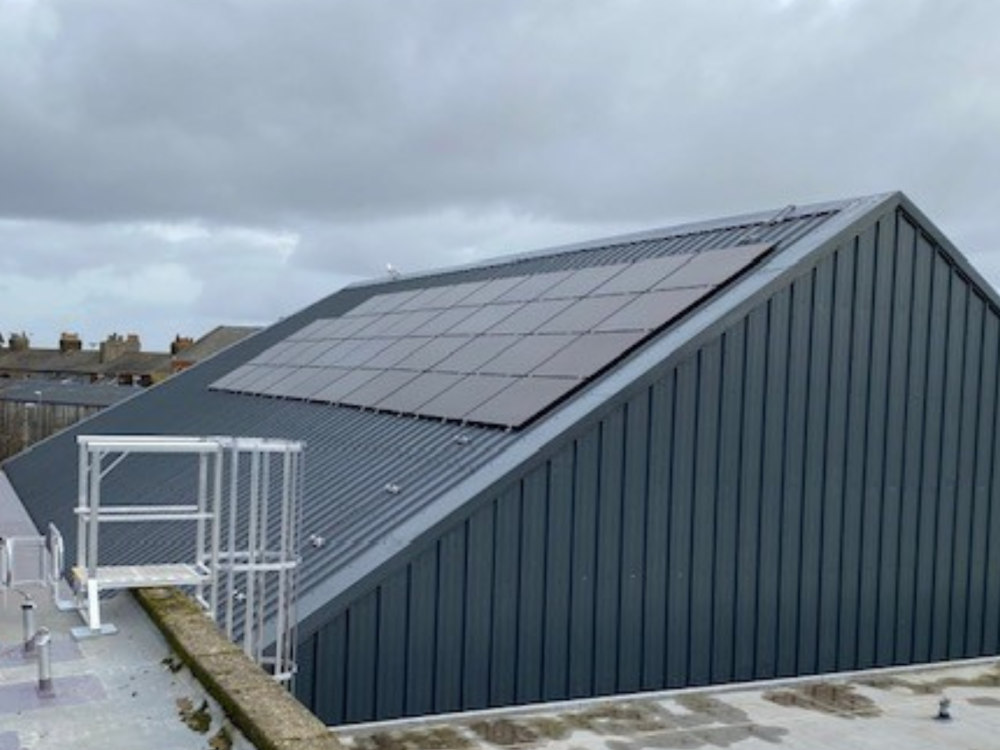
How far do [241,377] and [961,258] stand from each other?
17.7 m

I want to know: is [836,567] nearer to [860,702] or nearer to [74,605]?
[860,702]

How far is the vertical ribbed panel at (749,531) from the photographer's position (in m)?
12.1

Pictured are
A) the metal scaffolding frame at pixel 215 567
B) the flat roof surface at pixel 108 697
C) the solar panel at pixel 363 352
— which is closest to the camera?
the flat roof surface at pixel 108 697

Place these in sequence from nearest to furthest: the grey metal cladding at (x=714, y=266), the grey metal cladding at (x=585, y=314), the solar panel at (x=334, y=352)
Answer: the grey metal cladding at (x=714, y=266)
the grey metal cladding at (x=585, y=314)
the solar panel at (x=334, y=352)

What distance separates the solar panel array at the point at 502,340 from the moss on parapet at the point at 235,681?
5316 mm

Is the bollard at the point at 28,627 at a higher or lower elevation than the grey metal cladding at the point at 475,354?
lower

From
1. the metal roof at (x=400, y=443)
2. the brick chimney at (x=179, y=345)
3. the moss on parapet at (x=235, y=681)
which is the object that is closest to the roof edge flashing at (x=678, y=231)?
the metal roof at (x=400, y=443)

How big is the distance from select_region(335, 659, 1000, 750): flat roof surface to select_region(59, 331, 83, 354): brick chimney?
7946 centimetres

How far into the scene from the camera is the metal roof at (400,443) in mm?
12430

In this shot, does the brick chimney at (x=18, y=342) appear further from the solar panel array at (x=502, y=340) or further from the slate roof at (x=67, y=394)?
the solar panel array at (x=502, y=340)

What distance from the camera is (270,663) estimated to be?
11008 mm

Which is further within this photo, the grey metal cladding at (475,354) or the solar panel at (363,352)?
the solar panel at (363,352)

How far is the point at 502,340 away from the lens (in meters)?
18.0

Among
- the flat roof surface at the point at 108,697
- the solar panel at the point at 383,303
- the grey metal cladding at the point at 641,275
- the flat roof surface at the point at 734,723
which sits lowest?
the flat roof surface at the point at 734,723
